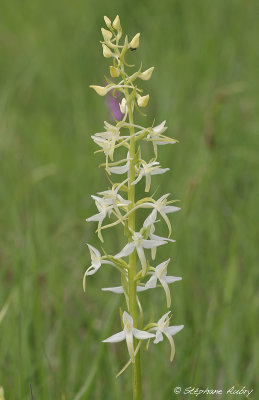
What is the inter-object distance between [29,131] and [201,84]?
1.91 m

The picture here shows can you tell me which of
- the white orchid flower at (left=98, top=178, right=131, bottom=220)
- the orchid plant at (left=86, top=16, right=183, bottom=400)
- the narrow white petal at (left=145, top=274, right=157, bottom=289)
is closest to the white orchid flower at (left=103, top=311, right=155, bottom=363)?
the orchid plant at (left=86, top=16, right=183, bottom=400)

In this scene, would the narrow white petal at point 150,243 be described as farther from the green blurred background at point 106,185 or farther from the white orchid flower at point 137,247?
the green blurred background at point 106,185

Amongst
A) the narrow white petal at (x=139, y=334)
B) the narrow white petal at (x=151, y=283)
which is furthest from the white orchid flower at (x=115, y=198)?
the narrow white petal at (x=139, y=334)

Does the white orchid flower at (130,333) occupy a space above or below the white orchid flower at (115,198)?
below

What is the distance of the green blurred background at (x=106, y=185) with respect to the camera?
3.05 meters

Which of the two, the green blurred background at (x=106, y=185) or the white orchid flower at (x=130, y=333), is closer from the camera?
the white orchid flower at (x=130, y=333)

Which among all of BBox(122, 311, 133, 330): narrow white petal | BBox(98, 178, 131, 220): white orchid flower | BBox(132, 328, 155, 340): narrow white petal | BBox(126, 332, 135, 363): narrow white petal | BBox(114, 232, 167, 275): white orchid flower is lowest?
BBox(126, 332, 135, 363): narrow white petal

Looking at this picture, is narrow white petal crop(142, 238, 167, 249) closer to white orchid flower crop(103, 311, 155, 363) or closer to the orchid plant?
the orchid plant

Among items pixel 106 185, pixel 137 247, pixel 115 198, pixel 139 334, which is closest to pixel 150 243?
pixel 137 247

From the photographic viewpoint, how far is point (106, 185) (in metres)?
4.79

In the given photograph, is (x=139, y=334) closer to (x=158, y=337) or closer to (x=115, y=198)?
(x=158, y=337)

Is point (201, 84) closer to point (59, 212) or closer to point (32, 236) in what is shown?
point (59, 212)

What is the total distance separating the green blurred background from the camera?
3.05 meters

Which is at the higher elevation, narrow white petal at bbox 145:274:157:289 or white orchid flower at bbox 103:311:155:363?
narrow white petal at bbox 145:274:157:289
